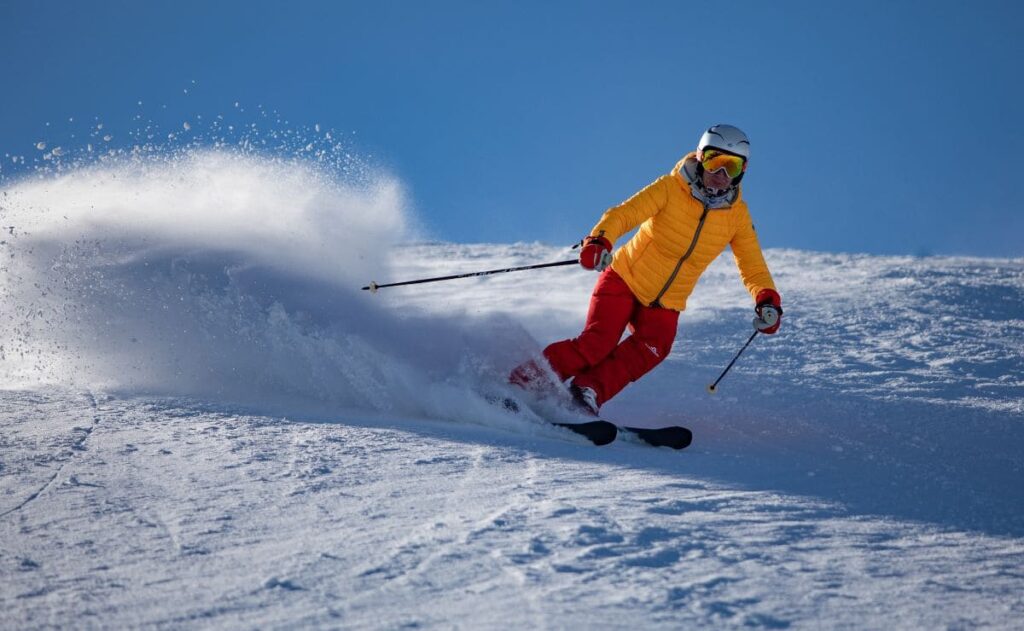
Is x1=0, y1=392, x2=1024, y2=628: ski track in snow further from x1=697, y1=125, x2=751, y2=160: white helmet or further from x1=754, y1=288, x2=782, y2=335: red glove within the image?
x1=697, y1=125, x2=751, y2=160: white helmet

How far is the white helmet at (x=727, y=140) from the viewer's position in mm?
4930

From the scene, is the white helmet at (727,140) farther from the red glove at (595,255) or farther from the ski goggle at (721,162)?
the red glove at (595,255)

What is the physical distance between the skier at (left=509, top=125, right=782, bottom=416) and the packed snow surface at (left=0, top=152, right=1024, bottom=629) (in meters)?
0.39

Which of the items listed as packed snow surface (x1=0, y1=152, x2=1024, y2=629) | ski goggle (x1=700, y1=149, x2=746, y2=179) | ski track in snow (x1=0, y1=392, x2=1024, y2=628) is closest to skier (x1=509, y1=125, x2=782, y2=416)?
ski goggle (x1=700, y1=149, x2=746, y2=179)

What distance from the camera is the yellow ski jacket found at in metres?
5.06

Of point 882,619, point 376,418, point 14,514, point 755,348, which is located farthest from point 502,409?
point 755,348

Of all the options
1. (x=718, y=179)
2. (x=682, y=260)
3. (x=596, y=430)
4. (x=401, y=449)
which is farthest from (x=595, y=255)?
(x=401, y=449)

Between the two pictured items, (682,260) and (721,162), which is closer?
(721,162)

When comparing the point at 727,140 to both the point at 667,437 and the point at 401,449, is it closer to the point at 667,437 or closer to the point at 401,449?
the point at 667,437

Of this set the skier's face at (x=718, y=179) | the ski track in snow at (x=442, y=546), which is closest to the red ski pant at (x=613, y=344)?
the skier's face at (x=718, y=179)

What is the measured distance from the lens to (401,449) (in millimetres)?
3891

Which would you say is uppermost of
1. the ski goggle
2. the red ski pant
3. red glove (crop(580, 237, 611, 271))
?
the ski goggle

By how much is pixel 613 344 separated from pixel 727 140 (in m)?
1.31

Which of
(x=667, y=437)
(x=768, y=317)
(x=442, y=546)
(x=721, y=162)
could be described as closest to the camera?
(x=442, y=546)
